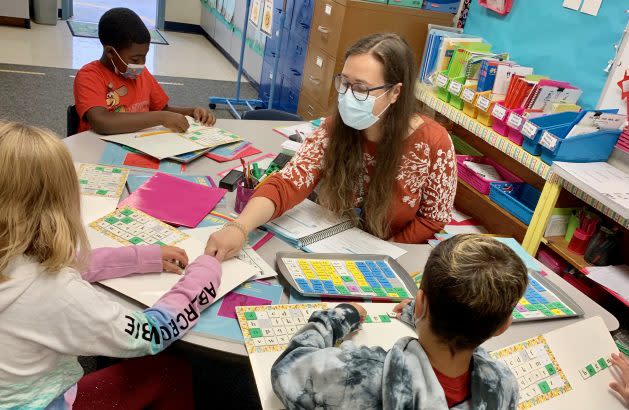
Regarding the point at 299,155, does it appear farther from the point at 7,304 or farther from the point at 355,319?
the point at 7,304

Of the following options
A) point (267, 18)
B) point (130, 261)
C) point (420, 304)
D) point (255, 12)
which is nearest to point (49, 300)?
point (130, 261)

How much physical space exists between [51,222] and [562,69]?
2.38 meters

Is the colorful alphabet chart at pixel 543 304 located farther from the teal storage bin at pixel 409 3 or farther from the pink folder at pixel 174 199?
the teal storage bin at pixel 409 3

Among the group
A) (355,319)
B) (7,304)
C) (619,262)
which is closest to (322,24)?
(619,262)

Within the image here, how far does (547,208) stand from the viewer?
2166mm

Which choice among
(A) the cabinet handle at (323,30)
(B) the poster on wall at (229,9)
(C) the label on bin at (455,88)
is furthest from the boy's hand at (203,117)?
(B) the poster on wall at (229,9)

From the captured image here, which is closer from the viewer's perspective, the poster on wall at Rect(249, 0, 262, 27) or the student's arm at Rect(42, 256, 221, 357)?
the student's arm at Rect(42, 256, 221, 357)

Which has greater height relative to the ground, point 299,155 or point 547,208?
point 299,155

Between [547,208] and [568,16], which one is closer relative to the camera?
[547,208]

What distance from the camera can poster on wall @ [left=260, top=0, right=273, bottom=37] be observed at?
4148 millimetres

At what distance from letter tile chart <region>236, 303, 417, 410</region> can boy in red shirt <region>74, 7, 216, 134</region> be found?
111cm

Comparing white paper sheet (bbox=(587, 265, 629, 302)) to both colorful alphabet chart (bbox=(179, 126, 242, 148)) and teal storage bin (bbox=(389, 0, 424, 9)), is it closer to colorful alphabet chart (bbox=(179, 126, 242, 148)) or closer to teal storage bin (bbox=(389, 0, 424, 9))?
colorful alphabet chart (bbox=(179, 126, 242, 148))

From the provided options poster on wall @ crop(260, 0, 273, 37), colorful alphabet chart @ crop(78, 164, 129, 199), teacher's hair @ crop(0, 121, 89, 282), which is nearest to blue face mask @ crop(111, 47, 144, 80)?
colorful alphabet chart @ crop(78, 164, 129, 199)

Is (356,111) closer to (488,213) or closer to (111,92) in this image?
(111,92)
